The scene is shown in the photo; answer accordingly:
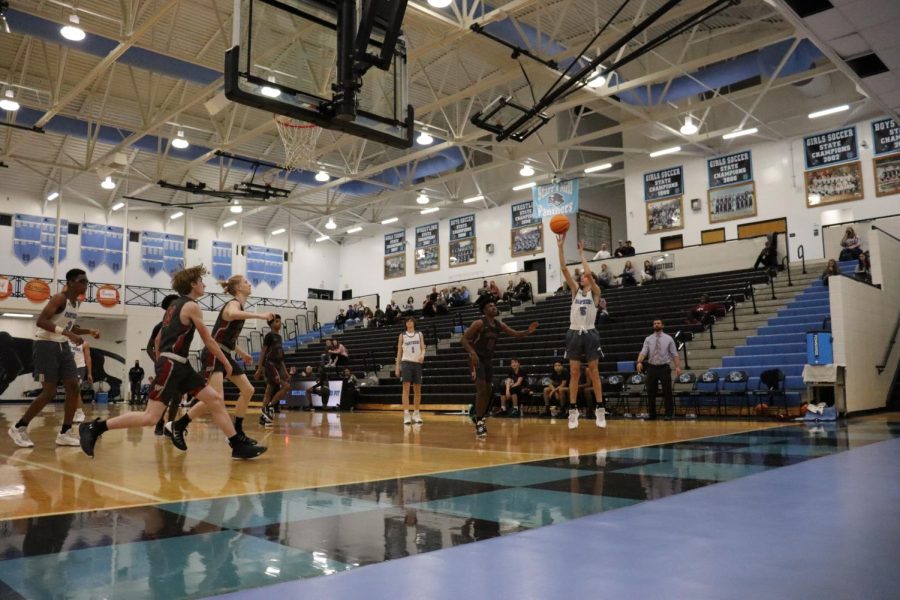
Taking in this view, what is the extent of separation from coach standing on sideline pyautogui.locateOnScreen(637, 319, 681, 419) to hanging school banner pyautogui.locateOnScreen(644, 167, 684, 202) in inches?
629

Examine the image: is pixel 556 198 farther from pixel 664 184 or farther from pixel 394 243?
pixel 394 243

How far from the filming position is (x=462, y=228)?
32.4 meters

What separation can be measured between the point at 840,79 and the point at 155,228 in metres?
28.4

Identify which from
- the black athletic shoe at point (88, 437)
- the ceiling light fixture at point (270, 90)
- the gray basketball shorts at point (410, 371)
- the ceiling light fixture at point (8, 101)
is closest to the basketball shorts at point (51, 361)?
the black athletic shoe at point (88, 437)

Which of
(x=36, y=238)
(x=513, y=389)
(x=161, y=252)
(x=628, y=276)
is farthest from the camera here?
(x=161, y=252)

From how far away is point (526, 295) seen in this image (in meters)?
24.7

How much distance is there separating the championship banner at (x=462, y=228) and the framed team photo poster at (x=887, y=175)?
16315 millimetres

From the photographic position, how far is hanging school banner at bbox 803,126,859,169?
71.6 feet

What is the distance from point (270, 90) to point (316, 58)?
833 millimetres

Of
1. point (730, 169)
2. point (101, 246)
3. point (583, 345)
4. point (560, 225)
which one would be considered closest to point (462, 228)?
point (730, 169)

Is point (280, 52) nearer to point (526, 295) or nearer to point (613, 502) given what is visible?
point (613, 502)

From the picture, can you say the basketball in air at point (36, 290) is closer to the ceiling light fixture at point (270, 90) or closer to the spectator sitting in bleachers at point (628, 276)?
the spectator sitting in bleachers at point (628, 276)

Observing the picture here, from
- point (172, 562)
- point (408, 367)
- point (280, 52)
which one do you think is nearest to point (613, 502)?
point (172, 562)

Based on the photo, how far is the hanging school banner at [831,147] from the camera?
2183cm
